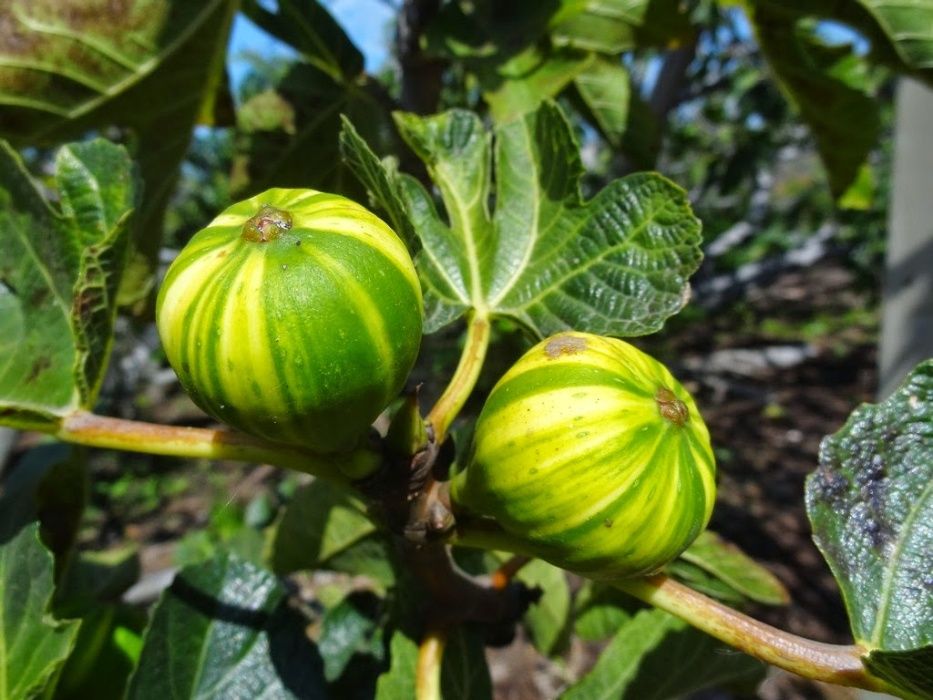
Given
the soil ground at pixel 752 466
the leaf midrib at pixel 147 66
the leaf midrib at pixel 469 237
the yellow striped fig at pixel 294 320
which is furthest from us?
the soil ground at pixel 752 466

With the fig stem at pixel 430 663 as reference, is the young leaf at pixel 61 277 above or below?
above

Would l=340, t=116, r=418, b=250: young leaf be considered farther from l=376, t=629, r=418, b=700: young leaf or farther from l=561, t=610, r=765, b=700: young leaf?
l=561, t=610, r=765, b=700: young leaf

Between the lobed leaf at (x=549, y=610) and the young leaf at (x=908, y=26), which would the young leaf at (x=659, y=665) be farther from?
the young leaf at (x=908, y=26)

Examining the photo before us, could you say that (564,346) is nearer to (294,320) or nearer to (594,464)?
(594,464)

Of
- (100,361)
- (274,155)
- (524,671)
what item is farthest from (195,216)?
(100,361)

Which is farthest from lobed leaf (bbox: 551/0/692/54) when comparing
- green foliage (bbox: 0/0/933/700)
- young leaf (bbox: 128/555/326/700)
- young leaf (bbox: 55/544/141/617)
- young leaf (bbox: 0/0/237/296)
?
young leaf (bbox: 55/544/141/617)

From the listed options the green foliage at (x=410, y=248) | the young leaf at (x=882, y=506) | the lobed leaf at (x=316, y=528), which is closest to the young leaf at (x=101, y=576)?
the green foliage at (x=410, y=248)
